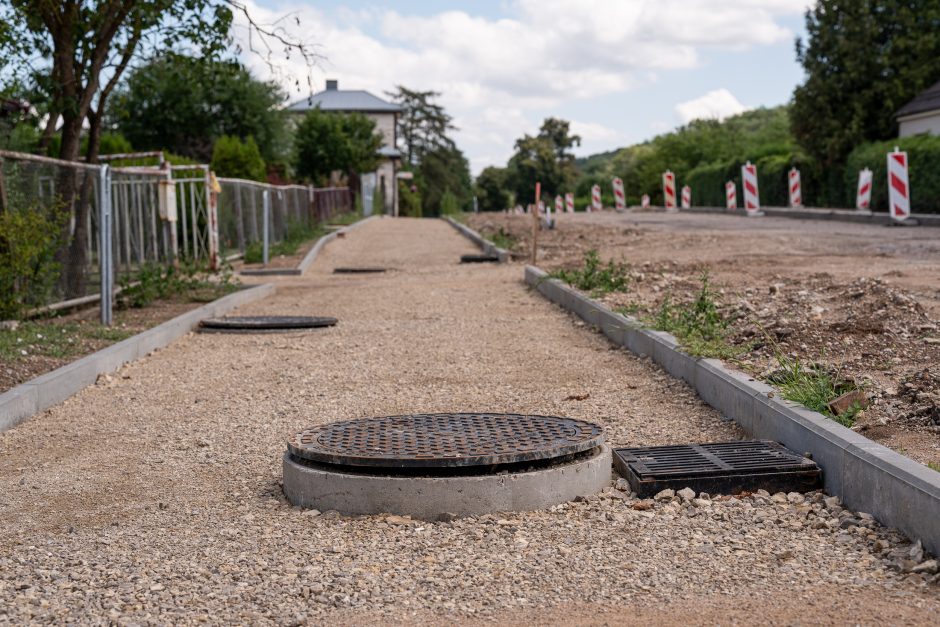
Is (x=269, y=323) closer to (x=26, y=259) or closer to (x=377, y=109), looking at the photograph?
(x=26, y=259)

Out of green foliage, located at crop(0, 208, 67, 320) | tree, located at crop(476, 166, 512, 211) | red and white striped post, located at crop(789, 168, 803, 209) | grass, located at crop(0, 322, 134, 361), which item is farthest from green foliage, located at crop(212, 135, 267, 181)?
tree, located at crop(476, 166, 512, 211)

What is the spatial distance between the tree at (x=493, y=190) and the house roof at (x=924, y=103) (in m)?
75.0

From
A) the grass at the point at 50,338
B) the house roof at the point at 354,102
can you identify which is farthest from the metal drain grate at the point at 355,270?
the house roof at the point at 354,102

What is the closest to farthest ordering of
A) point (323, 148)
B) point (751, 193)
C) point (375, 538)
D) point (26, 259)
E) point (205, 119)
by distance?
point (375, 538)
point (26, 259)
point (751, 193)
point (205, 119)
point (323, 148)

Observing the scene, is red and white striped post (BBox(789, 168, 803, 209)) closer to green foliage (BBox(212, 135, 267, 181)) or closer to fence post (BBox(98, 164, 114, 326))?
green foliage (BBox(212, 135, 267, 181))

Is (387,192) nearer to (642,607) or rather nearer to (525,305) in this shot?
(525,305)

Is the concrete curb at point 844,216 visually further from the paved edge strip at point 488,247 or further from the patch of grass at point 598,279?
the patch of grass at point 598,279

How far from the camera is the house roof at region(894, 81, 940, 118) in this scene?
31172 millimetres

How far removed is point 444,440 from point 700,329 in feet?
10.3

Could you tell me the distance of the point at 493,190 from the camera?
10925 centimetres

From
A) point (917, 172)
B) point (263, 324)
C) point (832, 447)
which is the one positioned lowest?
point (832, 447)

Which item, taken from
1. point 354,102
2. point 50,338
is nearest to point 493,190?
point 354,102

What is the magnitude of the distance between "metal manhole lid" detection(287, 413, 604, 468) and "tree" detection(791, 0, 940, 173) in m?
31.3

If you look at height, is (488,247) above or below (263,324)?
above
